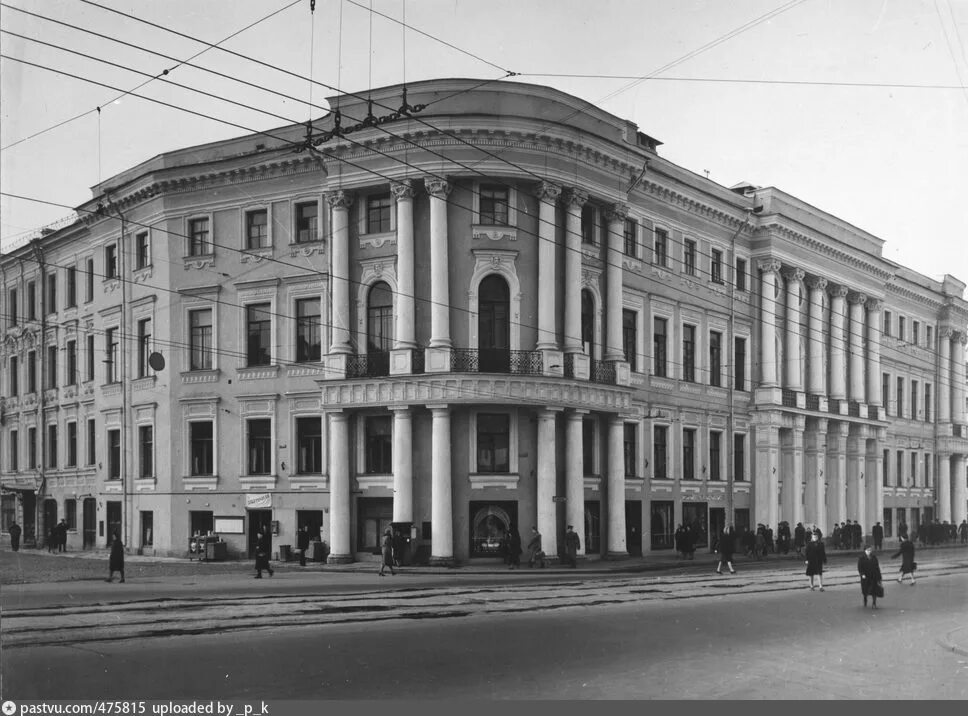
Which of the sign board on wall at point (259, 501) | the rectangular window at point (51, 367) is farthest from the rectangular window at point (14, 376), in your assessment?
the sign board on wall at point (259, 501)

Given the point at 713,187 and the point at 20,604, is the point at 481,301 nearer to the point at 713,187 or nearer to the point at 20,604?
the point at 713,187

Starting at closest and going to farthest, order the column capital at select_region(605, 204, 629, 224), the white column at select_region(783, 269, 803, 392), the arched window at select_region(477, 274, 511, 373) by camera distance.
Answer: the arched window at select_region(477, 274, 511, 373), the column capital at select_region(605, 204, 629, 224), the white column at select_region(783, 269, 803, 392)

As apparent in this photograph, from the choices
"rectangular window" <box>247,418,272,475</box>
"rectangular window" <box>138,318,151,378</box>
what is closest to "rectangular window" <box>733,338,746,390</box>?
"rectangular window" <box>247,418,272,475</box>

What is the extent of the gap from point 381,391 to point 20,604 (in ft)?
51.5

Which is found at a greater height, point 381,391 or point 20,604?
point 381,391

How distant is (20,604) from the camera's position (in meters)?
21.0

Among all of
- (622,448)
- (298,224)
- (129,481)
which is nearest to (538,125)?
(298,224)

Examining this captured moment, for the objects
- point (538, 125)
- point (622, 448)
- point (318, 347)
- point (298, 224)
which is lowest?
point (622, 448)

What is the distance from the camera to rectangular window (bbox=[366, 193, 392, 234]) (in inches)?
1437

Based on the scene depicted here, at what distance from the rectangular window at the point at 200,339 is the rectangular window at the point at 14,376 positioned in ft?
53.3

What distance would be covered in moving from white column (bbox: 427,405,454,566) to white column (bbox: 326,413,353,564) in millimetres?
3159

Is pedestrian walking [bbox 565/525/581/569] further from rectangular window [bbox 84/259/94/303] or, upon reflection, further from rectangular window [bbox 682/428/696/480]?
rectangular window [bbox 84/259/94/303]

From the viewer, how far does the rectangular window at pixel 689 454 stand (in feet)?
147

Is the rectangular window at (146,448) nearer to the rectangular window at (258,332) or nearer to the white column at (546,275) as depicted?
the rectangular window at (258,332)
